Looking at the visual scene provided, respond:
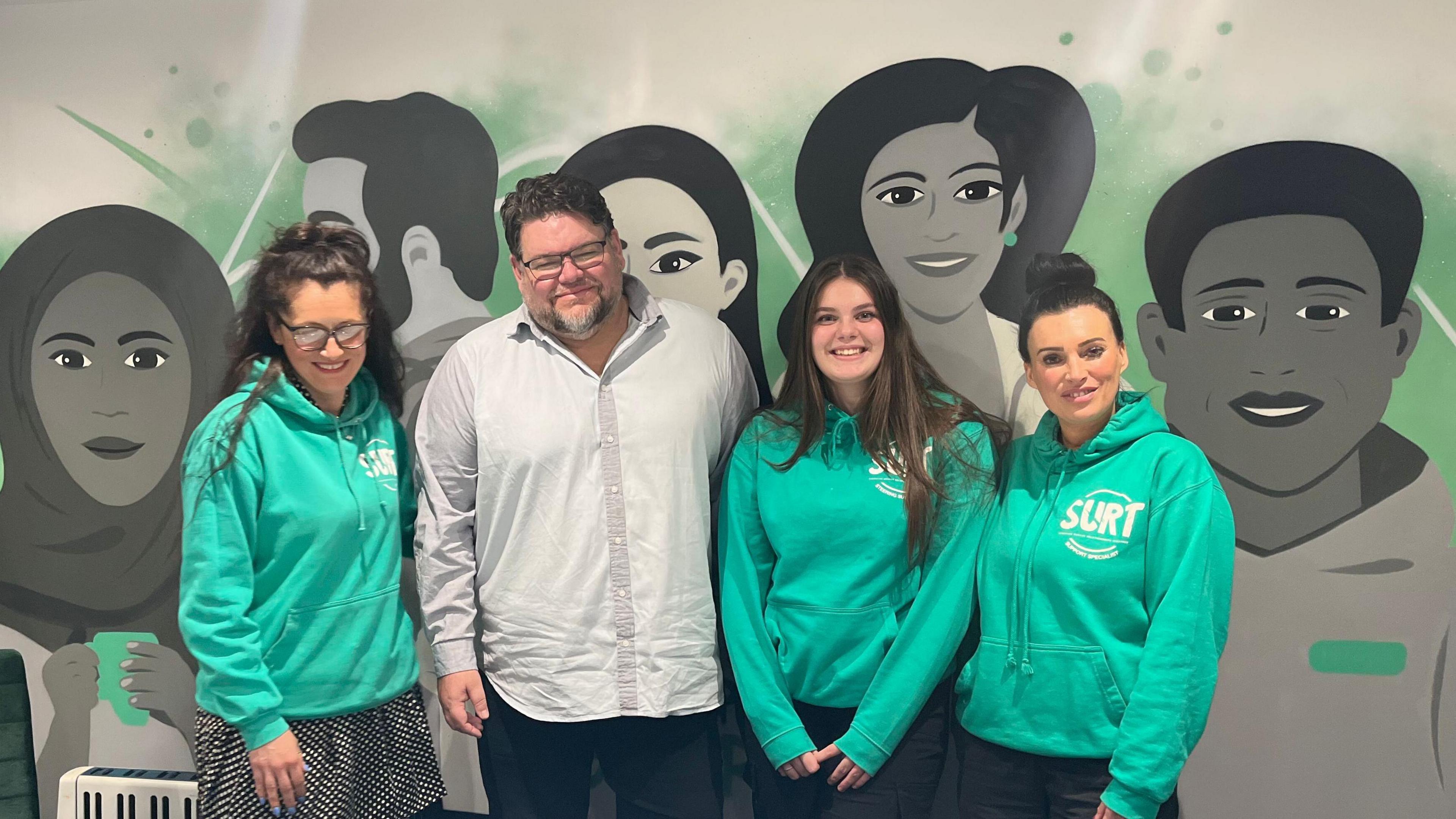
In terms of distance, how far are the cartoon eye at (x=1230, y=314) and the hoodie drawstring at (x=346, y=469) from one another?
1.89m

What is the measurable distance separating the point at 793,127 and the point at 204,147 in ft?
5.23

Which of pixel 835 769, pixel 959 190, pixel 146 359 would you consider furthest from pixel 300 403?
pixel 959 190

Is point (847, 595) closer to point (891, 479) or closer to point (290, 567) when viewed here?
point (891, 479)

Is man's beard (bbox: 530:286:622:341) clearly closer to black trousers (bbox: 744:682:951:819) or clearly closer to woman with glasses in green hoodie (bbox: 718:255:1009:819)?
woman with glasses in green hoodie (bbox: 718:255:1009:819)

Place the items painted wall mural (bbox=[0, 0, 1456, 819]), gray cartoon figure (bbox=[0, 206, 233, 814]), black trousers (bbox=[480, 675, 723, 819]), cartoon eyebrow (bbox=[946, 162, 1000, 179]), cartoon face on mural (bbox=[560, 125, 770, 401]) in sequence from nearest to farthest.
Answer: black trousers (bbox=[480, 675, 723, 819]) → painted wall mural (bbox=[0, 0, 1456, 819]) → cartoon eyebrow (bbox=[946, 162, 1000, 179]) → cartoon face on mural (bbox=[560, 125, 770, 401]) → gray cartoon figure (bbox=[0, 206, 233, 814])

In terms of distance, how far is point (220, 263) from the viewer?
2.51 metres

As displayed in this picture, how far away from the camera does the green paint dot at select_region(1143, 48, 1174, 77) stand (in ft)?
6.84

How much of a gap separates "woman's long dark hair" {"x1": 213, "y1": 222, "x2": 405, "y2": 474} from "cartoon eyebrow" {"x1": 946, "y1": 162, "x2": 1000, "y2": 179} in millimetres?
1353

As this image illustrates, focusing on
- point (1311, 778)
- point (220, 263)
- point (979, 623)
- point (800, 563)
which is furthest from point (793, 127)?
point (1311, 778)

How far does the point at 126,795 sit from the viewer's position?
2.33m

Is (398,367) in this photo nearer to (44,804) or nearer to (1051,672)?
(1051,672)

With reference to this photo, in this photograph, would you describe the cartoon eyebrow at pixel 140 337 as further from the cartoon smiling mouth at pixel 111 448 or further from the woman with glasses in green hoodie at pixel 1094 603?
the woman with glasses in green hoodie at pixel 1094 603

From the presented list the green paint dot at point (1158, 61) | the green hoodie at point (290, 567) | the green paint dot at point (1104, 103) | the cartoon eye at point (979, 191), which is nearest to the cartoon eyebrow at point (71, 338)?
the green hoodie at point (290, 567)

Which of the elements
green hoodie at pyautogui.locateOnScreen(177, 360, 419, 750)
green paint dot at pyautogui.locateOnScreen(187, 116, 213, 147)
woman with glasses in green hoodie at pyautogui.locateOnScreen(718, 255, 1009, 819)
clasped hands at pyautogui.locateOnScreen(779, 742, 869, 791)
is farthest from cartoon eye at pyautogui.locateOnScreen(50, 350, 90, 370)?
clasped hands at pyautogui.locateOnScreen(779, 742, 869, 791)
